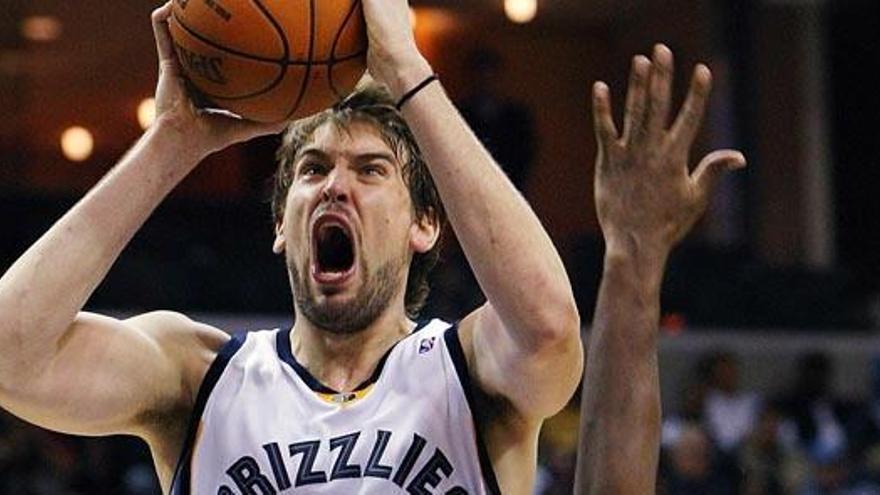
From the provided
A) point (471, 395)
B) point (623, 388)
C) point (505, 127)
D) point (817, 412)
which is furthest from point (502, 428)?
point (505, 127)

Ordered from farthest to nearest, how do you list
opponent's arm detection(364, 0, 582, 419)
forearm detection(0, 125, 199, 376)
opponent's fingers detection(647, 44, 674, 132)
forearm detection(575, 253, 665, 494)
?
forearm detection(0, 125, 199, 376) < opponent's arm detection(364, 0, 582, 419) < opponent's fingers detection(647, 44, 674, 132) < forearm detection(575, 253, 665, 494)

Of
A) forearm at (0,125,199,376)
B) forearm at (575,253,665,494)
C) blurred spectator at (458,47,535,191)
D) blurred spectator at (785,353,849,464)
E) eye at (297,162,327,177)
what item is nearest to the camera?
forearm at (575,253,665,494)

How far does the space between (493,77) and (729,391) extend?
12.1 feet

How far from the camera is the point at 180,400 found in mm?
4516

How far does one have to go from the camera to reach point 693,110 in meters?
3.32

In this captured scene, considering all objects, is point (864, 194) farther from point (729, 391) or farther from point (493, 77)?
point (729, 391)

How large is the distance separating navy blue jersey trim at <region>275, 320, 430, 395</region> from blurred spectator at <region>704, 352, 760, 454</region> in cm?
677

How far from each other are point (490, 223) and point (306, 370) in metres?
0.73

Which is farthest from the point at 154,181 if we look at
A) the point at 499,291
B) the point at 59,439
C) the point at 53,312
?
the point at 59,439

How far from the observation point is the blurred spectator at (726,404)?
1125 centimetres

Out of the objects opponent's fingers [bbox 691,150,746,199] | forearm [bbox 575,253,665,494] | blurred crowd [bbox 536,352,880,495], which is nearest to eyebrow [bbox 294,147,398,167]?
opponent's fingers [bbox 691,150,746,199]

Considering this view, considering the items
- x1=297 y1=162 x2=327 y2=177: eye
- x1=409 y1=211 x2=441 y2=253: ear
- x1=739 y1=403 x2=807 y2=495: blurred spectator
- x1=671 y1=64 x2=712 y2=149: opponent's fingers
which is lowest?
x1=739 y1=403 x2=807 y2=495: blurred spectator

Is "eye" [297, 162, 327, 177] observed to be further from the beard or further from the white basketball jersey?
the white basketball jersey

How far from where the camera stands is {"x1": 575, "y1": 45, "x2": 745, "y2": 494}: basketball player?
3.17m
